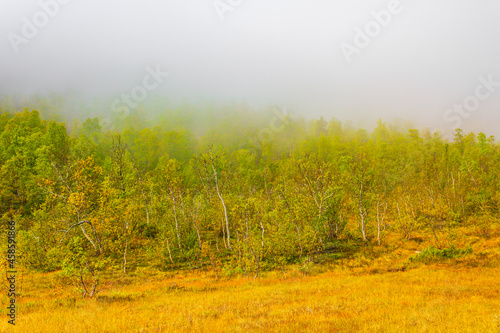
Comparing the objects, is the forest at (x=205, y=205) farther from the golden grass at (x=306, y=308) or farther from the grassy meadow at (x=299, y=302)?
the golden grass at (x=306, y=308)

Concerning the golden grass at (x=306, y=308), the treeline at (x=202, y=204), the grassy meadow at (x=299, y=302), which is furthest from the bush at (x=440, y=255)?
the golden grass at (x=306, y=308)

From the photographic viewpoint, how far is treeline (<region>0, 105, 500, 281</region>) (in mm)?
26109

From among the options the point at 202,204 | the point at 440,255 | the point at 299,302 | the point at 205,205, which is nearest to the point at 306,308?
the point at 299,302

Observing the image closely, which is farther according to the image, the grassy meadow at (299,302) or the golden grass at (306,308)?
the grassy meadow at (299,302)

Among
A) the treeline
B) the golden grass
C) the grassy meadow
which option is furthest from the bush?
the golden grass

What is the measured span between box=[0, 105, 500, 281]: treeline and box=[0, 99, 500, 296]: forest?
243 mm

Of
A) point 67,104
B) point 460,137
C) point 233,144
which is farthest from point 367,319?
point 67,104

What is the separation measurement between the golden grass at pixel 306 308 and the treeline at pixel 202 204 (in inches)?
148

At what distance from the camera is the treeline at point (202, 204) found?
2611cm

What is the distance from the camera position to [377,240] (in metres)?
34.8

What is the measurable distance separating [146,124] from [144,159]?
6785 cm

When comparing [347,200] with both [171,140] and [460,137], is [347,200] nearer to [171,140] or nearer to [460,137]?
[171,140]

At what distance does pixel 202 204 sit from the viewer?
41.5 m

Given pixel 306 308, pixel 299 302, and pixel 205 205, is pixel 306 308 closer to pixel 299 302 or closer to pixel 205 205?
pixel 299 302
